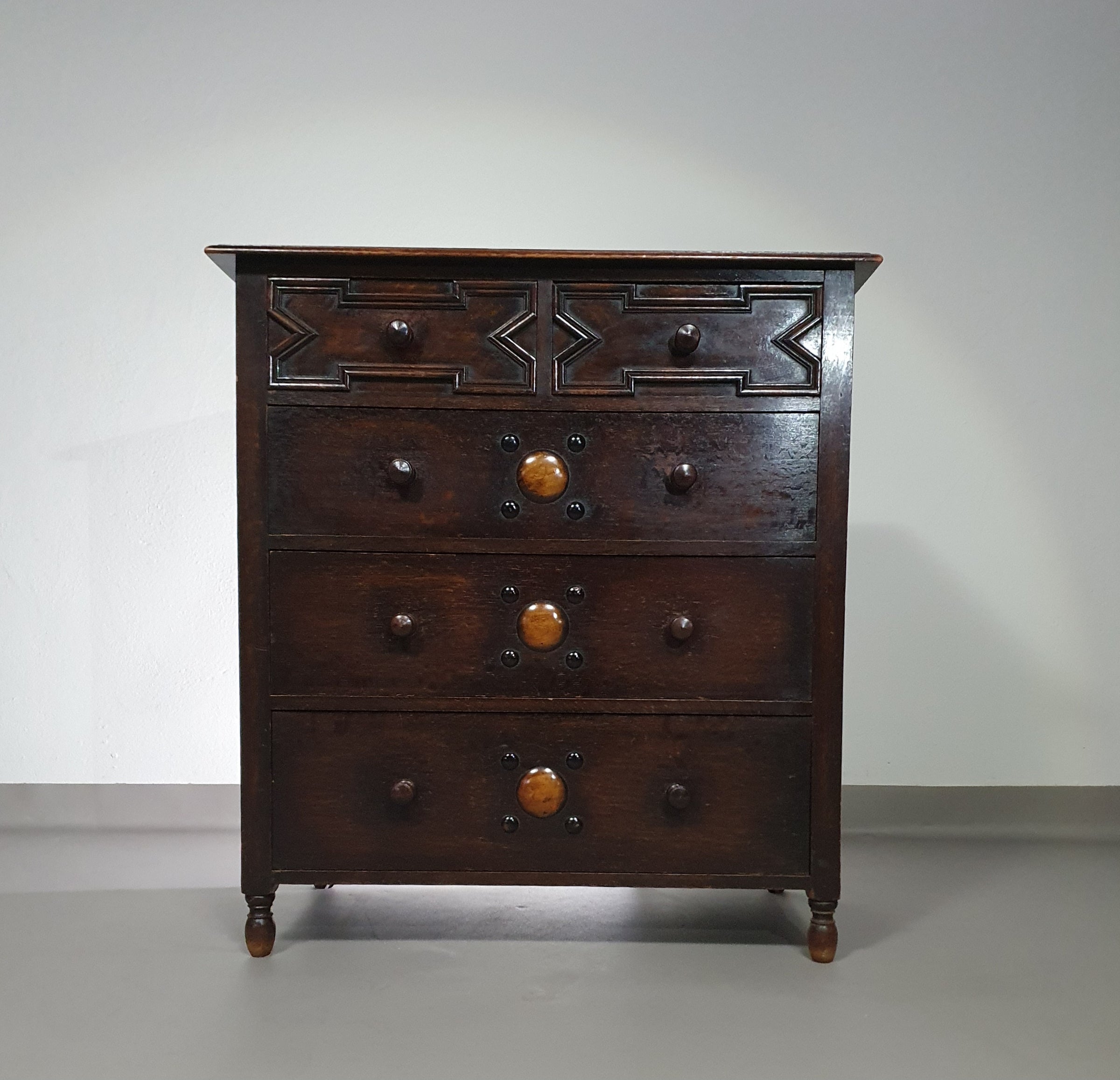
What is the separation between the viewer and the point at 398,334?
1.62 m

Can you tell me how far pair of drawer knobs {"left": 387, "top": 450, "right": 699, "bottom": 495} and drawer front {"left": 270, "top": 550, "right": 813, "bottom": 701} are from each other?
0.11 meters

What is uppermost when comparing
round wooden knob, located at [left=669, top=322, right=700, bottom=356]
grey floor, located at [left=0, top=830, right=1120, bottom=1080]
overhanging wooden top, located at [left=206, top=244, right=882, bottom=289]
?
overhanging wooden top, located at [left=206, top=244, right=882, bottom=289]

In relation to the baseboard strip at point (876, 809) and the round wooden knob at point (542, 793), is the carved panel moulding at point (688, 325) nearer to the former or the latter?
the round wooden knob at point (542, 793)

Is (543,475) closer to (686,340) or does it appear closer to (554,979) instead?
(686,340)

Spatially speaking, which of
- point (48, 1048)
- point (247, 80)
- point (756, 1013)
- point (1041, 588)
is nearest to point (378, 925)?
point (48, 1048)

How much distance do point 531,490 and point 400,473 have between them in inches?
9.2

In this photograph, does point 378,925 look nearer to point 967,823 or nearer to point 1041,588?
point 967,823

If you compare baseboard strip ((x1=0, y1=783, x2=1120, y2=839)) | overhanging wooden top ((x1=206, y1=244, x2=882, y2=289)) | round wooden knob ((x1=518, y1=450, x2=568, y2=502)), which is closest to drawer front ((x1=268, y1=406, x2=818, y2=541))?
round wooden knob ((x1=518, y1=450, x2=568, y2=502))

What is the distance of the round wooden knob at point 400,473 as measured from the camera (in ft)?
5.39

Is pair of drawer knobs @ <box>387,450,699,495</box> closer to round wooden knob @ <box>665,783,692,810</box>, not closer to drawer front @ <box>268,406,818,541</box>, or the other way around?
drawer front @ <box>268,406,818,541</box>

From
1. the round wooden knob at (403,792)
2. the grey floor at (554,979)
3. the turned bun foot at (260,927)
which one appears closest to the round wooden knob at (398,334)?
the round wooden knob at (403,792)

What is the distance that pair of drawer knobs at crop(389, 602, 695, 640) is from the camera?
1.67 metres

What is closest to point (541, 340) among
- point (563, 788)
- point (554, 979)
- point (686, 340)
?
point (686, 340)

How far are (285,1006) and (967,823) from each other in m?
1.86
